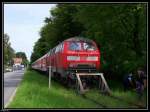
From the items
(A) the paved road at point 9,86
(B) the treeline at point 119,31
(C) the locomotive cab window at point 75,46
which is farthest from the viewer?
(B) the treeline at point 119,31

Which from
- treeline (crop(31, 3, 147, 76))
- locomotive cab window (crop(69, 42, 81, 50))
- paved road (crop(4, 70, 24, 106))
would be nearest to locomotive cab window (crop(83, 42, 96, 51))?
locomotive cab window (crop(69, 42, 81, 50))

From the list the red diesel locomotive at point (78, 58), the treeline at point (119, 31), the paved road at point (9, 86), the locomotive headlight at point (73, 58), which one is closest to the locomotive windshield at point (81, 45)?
the red diesel locomotive at point (78, 58)

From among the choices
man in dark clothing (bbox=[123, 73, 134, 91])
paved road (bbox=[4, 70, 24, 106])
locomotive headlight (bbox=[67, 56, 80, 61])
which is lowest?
paved road (bbox=[4, 70, 24, 106])

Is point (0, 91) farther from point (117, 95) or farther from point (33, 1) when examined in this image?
point (117, 95)

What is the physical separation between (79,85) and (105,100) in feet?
15.2

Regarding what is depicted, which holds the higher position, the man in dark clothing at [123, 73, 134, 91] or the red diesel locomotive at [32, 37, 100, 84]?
the red diesel locomotive at [32, 37, 100, 84]

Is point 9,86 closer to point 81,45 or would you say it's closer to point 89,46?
point 81,45

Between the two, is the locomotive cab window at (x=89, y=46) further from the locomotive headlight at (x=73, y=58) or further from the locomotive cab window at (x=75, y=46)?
the locomotive headlight at (x=73, y=58)

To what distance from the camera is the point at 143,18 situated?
27641 millimetres

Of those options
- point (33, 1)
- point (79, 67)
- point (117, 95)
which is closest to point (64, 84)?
point (79, 67)

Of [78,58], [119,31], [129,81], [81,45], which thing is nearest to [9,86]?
[78,58]

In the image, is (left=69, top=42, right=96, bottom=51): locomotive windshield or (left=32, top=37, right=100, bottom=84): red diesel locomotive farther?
(left=69, top=42, right=96, bottom=51): locomotive windshield

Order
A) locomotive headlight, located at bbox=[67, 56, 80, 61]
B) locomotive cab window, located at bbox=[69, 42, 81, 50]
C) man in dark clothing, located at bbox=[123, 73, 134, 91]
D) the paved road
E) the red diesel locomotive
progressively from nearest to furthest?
1. the paved road
2. man in dark clothing, located at bbox=[123, 73, 134, 91]
3. the red diesel locomotive
4. locomotive headlight, located at bbox=[67, 56, 80, 61]
5. locomotive cab window, located at bbox=[69, 42, 81, 50]

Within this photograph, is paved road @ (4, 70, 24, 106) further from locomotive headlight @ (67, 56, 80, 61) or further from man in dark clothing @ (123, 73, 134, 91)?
man in dark clothing @ (123, 73, 134, 91)
